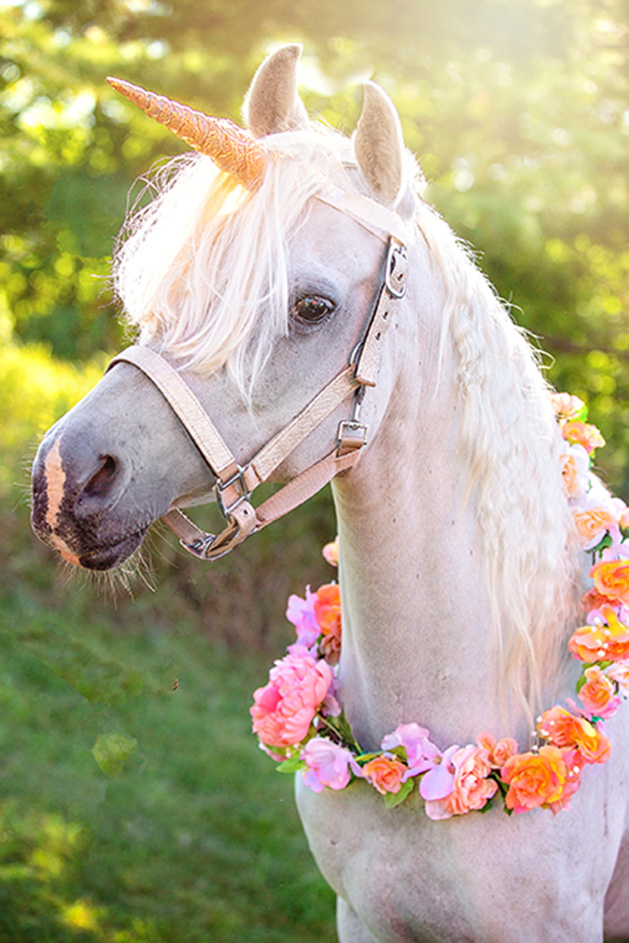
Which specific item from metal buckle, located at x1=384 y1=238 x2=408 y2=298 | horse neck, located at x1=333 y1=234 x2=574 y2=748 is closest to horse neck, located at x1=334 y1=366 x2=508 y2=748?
horse neck, located at x1=333 y1=234 x2=574 y2=748

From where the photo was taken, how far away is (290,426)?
143cm

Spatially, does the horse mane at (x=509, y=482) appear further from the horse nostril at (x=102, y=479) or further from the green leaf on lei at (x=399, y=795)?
the horse nostril at (x=102, y=479)

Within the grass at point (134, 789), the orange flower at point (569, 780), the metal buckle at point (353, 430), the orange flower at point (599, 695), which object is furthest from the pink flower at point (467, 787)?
the grass at point (134, 789)

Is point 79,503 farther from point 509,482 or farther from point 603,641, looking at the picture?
point 603,641

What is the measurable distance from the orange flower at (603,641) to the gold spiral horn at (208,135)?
114cm

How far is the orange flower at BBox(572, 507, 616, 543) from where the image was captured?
1874 mm

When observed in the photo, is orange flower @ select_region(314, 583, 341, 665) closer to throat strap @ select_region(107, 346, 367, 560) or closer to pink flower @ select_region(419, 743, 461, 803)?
pink flower @ select_region(419, 743, 461, 803)

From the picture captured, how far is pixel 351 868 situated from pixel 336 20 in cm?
616

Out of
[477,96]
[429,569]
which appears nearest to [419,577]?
[429,569]

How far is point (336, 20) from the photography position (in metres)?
6.20

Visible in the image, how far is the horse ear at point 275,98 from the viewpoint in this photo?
1.58 metres

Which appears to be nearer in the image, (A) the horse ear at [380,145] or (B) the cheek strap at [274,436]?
(B) the cheek strap at [274,436]

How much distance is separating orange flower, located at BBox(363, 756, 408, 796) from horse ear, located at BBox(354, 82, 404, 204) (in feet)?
3.70

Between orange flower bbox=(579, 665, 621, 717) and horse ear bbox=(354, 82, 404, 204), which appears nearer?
horse ear bbox=(354, 82, 404, 204)
